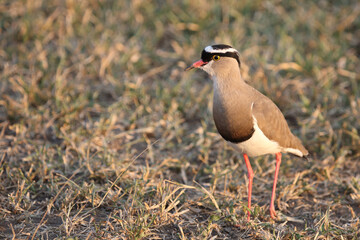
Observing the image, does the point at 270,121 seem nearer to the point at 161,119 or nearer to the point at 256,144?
the point at 256,144

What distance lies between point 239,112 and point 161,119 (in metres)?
1.53

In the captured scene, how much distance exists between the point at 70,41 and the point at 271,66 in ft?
8.39

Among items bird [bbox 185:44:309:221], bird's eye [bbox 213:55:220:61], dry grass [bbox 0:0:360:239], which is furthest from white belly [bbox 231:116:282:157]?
bird's eye [bbox 213:55:220:61]

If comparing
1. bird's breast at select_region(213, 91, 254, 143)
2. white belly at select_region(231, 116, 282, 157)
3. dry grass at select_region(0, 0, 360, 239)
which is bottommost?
dry grass at select_region(0, 0, 360, 239)

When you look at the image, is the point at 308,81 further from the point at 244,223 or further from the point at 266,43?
Result: the point at 244,223

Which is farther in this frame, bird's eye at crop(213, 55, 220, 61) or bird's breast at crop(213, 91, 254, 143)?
bird's eye at crop(213, 55, 220, 61)

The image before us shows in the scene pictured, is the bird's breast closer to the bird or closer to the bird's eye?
the bird

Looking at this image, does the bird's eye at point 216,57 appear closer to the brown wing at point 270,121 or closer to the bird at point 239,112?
the bird at point 239,112

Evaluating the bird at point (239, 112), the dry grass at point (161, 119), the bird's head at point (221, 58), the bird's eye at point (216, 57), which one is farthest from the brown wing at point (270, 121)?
the dry grass at point (161, 119)

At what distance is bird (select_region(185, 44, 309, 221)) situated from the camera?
3551mm

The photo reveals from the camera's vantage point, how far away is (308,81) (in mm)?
5672

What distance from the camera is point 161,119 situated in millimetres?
4934

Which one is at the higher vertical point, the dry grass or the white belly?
the white belly

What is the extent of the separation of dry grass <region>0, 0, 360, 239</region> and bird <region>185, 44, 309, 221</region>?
49 centimetres
